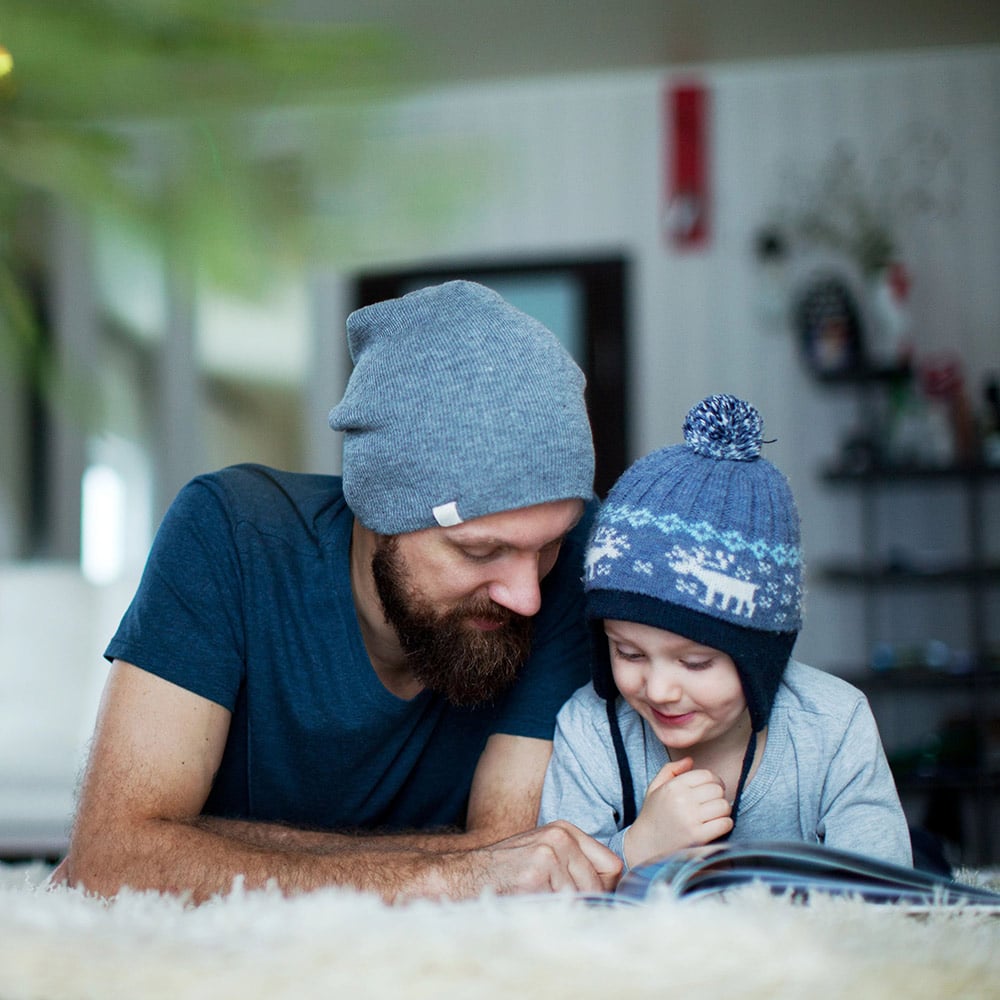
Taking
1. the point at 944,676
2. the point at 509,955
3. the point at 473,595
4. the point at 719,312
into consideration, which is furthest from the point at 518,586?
the point at 719,312

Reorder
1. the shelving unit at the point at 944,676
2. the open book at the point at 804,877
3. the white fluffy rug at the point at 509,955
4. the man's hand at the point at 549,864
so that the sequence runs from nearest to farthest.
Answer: the white fluffy rug at the point at 509,955
the open book at the point at 804,877
the man's hand at the point at 549,864
the shelving unit at the point at 944,676

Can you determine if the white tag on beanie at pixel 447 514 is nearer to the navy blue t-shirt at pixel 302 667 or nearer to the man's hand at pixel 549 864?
the navy blue t-shirt at pixel 302 667

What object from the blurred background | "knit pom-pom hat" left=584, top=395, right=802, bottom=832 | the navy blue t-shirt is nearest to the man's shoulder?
the navy blue t-shirt

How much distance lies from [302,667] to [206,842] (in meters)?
0.27

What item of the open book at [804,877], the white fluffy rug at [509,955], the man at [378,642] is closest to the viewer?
the white fluffy rug at [509,955]

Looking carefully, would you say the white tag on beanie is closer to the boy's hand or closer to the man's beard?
the man's beard

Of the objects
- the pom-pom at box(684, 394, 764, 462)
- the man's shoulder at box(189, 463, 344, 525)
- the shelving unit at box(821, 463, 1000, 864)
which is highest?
the pom-pom at box(684, 394, 764, 462)

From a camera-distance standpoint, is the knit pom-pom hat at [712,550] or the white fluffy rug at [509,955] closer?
the white fluffy rug at [509,955]

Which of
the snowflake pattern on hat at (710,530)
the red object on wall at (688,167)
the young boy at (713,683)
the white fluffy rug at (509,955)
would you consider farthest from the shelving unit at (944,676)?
the white fluffy rug at (509,955)

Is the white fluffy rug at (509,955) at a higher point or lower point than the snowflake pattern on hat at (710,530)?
lower

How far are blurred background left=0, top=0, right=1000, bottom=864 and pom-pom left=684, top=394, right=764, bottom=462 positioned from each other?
2233 millimetres

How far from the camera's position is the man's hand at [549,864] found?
3.34ft

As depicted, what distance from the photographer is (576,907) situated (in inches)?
30.0

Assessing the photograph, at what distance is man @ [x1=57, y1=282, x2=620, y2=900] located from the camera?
1119 mm
